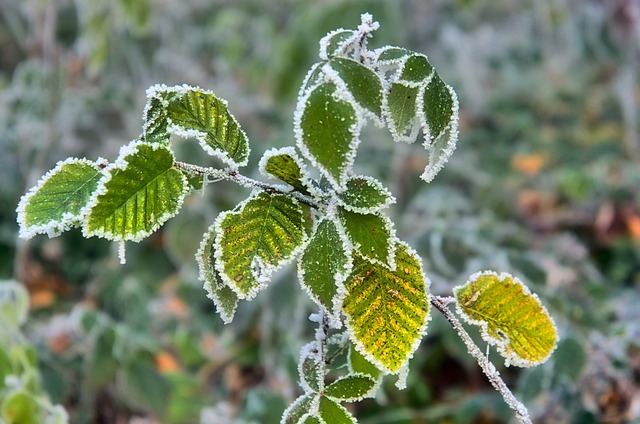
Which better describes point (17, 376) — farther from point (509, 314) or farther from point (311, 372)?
point (509, 314)

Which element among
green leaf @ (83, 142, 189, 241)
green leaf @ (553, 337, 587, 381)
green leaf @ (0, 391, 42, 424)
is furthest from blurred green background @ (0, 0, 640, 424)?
green leaf @ (83, 142, 189, 241)

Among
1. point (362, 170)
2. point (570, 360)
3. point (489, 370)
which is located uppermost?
point (362, 170)

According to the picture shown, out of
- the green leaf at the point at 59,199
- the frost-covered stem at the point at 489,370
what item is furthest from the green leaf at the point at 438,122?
the green leaf at the point at 59,199

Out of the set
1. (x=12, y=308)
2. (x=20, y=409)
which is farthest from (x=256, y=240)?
(x=12, y=308)

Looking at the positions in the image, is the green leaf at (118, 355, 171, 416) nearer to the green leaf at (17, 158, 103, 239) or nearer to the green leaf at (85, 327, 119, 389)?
the green leaf at (85, 327, 119, 389)

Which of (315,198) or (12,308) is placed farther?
(12,308)

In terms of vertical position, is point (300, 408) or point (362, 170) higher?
point (362, 170)
